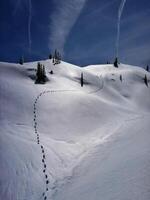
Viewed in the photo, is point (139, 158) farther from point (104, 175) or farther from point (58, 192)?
point (58, 192)

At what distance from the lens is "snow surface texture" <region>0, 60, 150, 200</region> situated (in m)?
8.09

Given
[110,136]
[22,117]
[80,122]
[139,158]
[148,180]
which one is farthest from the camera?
[80,122]

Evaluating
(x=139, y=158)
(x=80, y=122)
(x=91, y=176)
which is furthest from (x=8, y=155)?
(x=80, y=122)

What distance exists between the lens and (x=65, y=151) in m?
12.9

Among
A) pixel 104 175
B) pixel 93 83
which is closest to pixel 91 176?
pixel 104 175

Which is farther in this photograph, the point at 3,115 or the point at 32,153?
the point at 3,115

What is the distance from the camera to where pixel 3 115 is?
54.7ft

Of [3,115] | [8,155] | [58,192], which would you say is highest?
[3,115]

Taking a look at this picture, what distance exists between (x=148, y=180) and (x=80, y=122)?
12.5m

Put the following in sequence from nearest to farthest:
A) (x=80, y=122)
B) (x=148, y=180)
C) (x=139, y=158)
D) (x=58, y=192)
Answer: (x=148, y=180)
(x=58, y=192)
(x=139, y=158)
(x=80, y=122)

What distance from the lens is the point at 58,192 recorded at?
337 inches

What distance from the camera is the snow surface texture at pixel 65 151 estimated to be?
319 inches

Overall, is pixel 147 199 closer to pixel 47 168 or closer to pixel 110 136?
pixel 47 168

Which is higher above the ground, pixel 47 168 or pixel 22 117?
pixel 22 117
